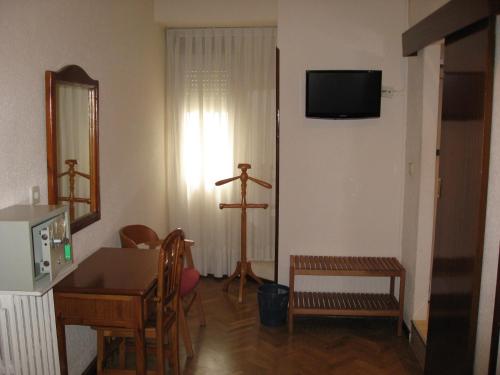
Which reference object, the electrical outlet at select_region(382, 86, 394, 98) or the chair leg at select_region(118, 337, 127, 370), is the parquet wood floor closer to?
the chair leg at select_region(118, 337, 127, 370)

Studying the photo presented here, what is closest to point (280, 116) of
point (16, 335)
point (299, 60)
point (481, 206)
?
point (299, 60)

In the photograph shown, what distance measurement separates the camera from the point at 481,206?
7.32ft

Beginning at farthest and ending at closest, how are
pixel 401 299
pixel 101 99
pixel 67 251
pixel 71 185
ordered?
pixel 401 299, pixel 101 99, pixel 71 185, pixel 67 251

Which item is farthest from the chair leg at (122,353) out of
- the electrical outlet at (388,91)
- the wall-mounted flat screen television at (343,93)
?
the electrical outlet at (388,91)

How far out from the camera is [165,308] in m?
2.65

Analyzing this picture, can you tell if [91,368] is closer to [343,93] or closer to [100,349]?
[100,349]

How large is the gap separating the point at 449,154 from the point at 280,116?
152cm

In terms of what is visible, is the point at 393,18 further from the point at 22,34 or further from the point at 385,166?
the point at 22,34

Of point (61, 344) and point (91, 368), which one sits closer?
point (61, 344)

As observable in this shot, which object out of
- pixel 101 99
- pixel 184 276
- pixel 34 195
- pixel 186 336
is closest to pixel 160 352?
pixel 186 336

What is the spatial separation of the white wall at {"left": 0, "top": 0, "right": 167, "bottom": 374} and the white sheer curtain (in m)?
0.18

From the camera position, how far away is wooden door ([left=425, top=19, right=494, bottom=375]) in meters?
2.23

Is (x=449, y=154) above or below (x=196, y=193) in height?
above

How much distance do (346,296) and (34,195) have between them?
8.39 feet
